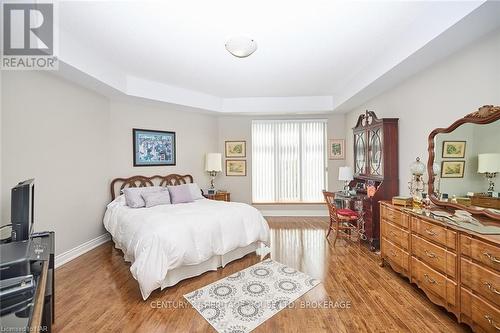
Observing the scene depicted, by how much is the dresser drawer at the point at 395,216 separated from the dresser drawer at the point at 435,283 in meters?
0.40

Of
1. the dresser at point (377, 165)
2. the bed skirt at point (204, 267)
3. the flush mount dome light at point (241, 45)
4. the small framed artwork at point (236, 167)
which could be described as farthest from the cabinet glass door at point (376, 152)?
the small framed artwork at point (236, 167)

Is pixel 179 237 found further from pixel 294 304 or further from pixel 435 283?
pixel 435 283

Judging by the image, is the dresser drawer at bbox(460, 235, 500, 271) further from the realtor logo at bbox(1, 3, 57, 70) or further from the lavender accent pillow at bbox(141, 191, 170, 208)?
the realtor logo at bbox(1, 3, 57, 70)

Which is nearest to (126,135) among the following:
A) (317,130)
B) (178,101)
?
(178,101)

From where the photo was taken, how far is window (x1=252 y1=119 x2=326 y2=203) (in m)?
5.59

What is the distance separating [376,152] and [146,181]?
437cm

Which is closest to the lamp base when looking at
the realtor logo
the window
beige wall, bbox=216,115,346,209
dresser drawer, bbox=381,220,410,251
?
dresser drawer, bbox=381,220,410,251

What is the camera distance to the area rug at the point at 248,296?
1949mm

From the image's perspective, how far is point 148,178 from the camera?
4.38m

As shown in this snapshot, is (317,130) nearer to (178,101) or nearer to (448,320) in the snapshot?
(178,101)

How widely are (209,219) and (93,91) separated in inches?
117

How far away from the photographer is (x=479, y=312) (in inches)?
63.4

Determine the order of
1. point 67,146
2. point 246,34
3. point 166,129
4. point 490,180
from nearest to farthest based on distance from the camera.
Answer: point 490,180, point 246,34, point 67,146, point 166,129

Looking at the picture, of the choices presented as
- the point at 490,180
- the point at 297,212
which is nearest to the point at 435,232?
the point at 490,180
